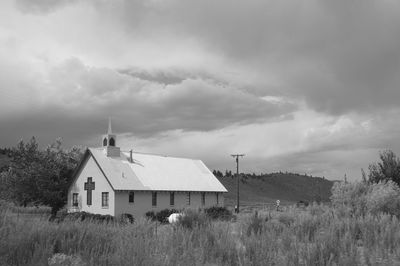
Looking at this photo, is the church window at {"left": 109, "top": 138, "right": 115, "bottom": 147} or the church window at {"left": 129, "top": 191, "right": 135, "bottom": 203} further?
the church window at {"left": 109, "top": 138, "right": 115, "bottom": 147}

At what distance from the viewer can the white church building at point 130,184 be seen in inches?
1874

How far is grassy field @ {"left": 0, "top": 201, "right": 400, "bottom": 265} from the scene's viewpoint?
8.72 metres

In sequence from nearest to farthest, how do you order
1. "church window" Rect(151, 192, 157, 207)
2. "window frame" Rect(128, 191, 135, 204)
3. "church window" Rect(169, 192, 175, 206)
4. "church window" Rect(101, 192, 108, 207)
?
1. "church window" Rect(101, 192, 108, 207)
2. "window frame" Rect(128, 191, 135, 204)
3. "church window" Rect(151, 192, 157, 207)
4. "church window" Rect(169, 192, 175, 206)

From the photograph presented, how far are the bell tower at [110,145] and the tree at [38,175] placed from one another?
4732mm

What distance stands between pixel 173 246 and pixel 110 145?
42.7 meters

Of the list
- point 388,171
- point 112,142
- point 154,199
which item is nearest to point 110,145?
point 112,142

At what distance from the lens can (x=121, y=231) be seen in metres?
11.4

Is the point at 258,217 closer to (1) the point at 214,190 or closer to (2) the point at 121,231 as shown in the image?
(2) the point at 121,231

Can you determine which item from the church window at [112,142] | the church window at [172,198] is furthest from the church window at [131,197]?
the church window at [112,142]

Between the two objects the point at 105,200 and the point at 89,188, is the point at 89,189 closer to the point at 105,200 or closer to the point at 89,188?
the point at 89,188

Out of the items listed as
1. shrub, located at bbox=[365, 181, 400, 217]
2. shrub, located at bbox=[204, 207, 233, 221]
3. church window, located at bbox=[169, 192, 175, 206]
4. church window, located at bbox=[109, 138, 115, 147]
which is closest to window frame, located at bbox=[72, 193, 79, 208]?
church window, located at bbox=[109, 138, 115, 147]

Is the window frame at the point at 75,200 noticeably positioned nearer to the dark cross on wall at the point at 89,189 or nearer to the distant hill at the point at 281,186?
the dark cross on wall at the point at 89,189

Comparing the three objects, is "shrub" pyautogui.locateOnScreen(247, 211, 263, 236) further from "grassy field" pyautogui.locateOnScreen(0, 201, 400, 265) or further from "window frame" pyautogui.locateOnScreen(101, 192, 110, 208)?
"window frame" pyautogui.locateOnScreen(101, 192, 110, 208)

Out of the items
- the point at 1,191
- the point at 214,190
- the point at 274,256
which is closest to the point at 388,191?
the point at 274,256
